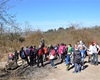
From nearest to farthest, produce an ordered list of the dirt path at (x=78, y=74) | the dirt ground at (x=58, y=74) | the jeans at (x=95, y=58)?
the dirt path at (x=78, y=74), the dirt ground at (x=58, y=74), the jeans at (x=95, y=58)

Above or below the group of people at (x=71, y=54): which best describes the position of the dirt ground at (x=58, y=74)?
below

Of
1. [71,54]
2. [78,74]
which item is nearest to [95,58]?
[71,54]

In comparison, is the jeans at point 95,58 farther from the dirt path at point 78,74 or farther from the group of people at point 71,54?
the dirt path at point 78,74

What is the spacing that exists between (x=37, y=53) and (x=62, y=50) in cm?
233

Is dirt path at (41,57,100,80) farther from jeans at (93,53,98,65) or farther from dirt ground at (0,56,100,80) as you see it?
jeans at (93,53,98,65)

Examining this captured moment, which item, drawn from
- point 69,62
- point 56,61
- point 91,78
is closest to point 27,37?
point 56,61

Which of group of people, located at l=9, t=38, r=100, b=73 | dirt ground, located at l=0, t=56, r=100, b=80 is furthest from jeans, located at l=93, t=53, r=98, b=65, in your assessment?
dirt ground, located at l=0, t=56, r=100, b=80

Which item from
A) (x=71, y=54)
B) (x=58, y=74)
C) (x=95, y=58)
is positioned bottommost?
(x=58, y=74)

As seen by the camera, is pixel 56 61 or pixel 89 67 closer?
pixel 89 67

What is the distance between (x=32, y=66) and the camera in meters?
26.2

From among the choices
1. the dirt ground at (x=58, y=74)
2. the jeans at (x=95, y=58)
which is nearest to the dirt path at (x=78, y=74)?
the dirt ground at (x=58, y=74)

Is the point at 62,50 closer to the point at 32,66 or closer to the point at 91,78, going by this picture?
the point at 32,66

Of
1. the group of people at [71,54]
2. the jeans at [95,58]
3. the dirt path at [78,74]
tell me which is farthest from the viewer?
the jeans at [95,58]

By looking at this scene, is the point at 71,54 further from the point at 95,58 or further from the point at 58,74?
the point at 58,74
